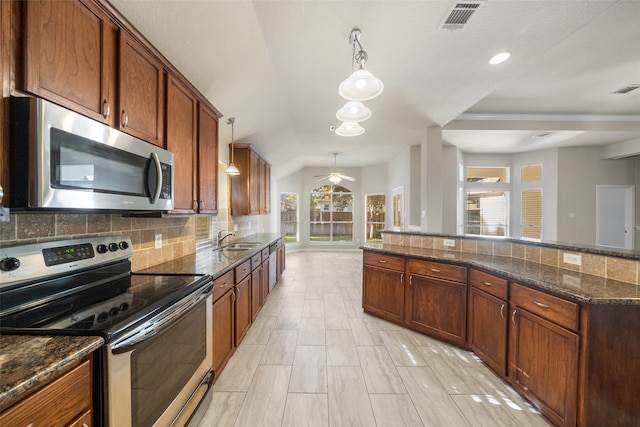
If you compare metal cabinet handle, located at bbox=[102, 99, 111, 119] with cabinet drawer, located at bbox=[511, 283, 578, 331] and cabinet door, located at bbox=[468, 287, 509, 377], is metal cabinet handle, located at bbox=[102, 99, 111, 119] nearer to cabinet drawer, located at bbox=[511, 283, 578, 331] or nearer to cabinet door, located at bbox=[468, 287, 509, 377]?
cabinet drawer, located at bbox=[511, 283, 578, 331]

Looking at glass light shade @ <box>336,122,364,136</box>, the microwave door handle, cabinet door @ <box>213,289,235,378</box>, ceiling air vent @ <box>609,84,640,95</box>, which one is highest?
ceiling air vent @ <box>609,84,640,95</box>

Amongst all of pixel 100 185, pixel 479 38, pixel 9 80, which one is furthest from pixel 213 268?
pixel 479 38

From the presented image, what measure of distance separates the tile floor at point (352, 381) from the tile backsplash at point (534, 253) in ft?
3.45

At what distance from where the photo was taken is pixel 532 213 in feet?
21.4

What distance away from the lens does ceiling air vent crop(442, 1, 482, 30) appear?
5.77 feet

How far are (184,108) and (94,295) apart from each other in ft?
4.76

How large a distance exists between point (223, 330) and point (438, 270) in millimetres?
2121

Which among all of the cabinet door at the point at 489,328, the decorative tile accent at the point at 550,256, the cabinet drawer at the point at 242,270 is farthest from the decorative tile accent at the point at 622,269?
the cabinet drawer at the point at 242,270

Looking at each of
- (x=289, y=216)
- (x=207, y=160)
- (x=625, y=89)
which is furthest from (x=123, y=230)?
(x=289, y=216)

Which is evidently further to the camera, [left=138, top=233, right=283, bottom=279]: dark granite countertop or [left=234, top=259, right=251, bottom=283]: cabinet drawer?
[left=234, top=259, right=251, bottom=283]: cabinet drawer

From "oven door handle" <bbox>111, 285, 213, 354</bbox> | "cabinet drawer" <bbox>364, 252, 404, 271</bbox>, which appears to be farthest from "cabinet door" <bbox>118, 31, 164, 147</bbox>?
"cabinet drawer" <bbox>364, 252, 404, 271</bbox>

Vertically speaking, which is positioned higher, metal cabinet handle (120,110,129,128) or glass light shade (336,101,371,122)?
glass light shade (336,101,371,122)

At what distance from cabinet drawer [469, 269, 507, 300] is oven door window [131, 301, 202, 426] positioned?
223 centimetres

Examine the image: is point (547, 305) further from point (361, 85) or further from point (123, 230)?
point (123, 230)
